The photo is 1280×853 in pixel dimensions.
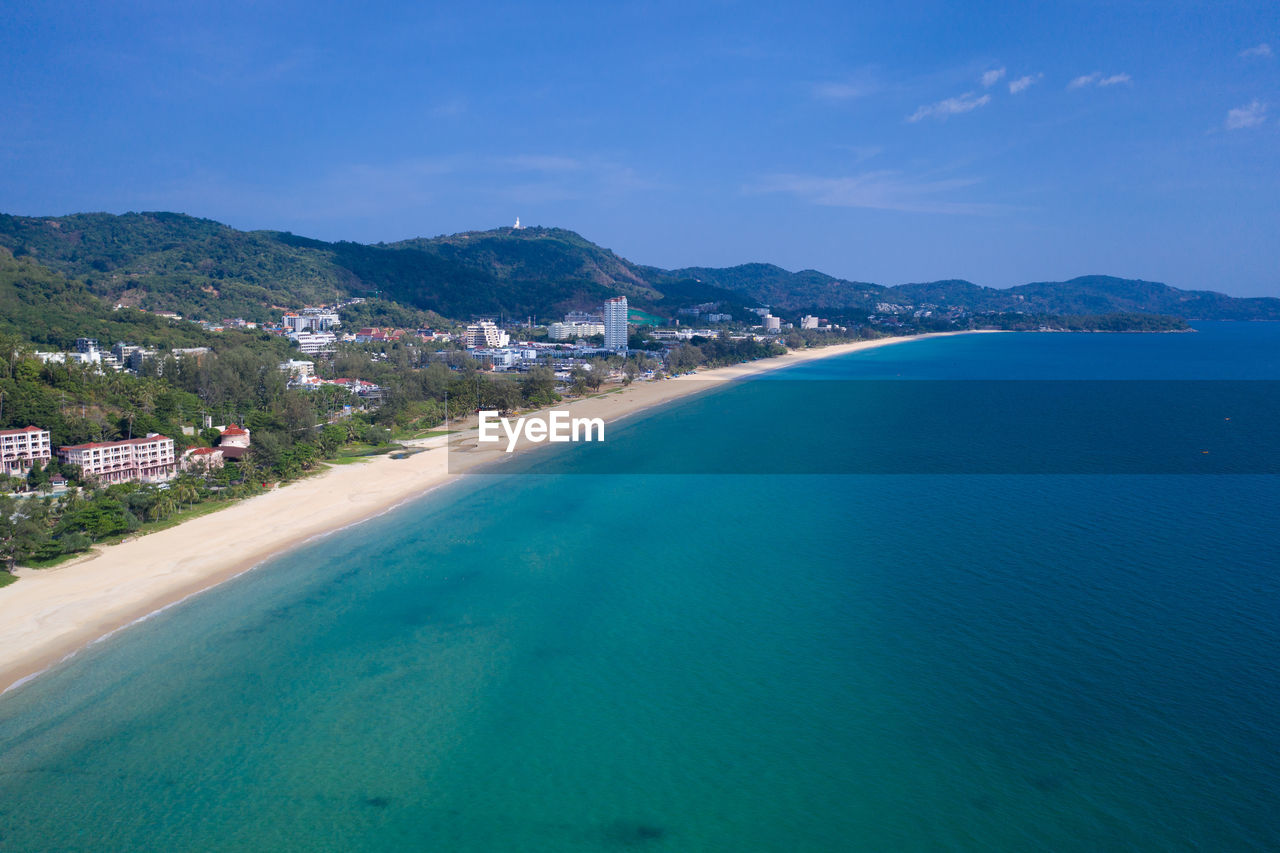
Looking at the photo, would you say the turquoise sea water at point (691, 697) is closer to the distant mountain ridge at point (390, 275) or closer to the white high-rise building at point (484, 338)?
the white high-rise building at point (484, 338)

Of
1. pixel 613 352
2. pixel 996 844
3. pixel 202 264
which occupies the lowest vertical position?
pixel 996 844

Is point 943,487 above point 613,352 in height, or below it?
below

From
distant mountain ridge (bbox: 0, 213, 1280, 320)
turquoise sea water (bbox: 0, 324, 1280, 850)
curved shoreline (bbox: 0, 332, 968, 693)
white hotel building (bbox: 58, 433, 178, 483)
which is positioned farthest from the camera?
distant mountain ridge (bbox: 0, 213, 1280, 320)

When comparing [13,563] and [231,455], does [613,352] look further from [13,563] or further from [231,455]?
[13,563]

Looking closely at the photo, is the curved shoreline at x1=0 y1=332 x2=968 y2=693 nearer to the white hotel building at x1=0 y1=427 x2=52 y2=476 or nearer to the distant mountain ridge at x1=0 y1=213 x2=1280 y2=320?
the white hotel building at x1=0 y1=427 x2=52 y2=476

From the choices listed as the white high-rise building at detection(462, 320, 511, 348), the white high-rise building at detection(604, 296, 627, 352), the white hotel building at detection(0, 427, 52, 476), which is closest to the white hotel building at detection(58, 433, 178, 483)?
the white hotel building at detection(0, 427, 52, 476)

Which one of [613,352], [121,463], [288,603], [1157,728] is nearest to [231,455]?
[121,463]

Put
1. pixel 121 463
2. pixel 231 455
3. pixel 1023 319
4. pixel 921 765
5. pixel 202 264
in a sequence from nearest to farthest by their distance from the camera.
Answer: pixel 921 765 → pixel 121 463 → pixel 231 455 → pixel 202 264 → pixel 1023 319
